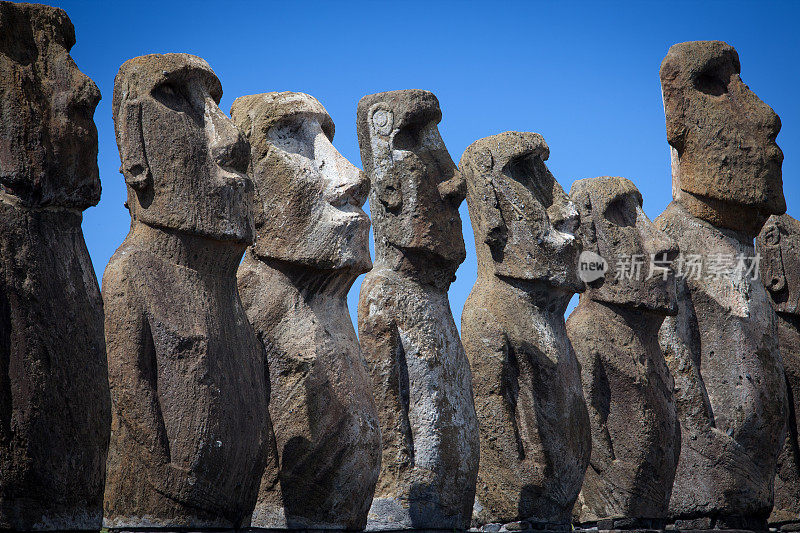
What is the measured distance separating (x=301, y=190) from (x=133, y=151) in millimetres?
1316

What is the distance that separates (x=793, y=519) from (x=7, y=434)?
876cm

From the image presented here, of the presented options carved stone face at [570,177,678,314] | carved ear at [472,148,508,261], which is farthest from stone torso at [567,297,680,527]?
carved ear at [472,148,508,261]

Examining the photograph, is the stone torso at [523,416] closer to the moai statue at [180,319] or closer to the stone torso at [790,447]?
the moai statue at [180,319]

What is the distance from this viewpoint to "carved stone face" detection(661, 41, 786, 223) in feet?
35.4

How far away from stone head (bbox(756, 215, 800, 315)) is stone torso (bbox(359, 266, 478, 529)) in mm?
4784

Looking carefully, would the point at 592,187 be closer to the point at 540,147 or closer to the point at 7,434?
the point at 540,147

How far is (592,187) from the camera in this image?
34.1 feet

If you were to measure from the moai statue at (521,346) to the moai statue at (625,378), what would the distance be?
0.64m

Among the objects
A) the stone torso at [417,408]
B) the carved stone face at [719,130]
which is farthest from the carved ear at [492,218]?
the carved stone face at [719,130]

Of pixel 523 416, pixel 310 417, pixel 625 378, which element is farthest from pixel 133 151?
pixel 625 378

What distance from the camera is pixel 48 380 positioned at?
210 inches

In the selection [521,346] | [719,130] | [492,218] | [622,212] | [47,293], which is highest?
[719,130]

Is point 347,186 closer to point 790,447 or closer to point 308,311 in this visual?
point 308,311

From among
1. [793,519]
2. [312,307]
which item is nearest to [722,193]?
[793,519]
